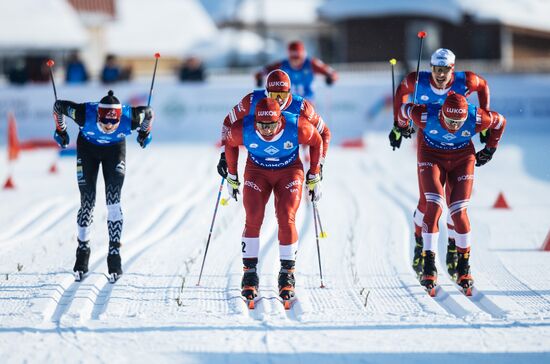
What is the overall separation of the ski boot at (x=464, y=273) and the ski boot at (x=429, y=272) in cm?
24

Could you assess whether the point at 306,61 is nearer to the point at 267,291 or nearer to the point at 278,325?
the point at 267,291

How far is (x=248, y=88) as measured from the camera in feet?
74.5

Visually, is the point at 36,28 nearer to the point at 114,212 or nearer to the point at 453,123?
the point at 114,212

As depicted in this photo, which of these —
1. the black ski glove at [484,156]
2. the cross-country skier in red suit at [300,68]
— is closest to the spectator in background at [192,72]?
the cross-country skier in red suit at [300,68]

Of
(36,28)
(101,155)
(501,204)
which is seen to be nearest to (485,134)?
(101,155)

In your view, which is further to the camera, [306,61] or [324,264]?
[306,61]

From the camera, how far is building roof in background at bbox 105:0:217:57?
145 ft

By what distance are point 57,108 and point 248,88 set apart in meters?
14.1

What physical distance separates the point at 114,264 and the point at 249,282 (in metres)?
1.51

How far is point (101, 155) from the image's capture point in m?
8.80

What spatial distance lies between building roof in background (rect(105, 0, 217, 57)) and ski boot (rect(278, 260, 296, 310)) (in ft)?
118

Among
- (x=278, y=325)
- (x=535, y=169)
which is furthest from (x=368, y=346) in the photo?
(x=535, y=169)

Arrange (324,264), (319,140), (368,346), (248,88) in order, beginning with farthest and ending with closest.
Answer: (248,88) < (324,264) < (319,140) < (368,346)

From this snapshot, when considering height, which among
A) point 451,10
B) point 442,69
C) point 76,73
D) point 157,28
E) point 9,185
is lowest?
point 9,185
